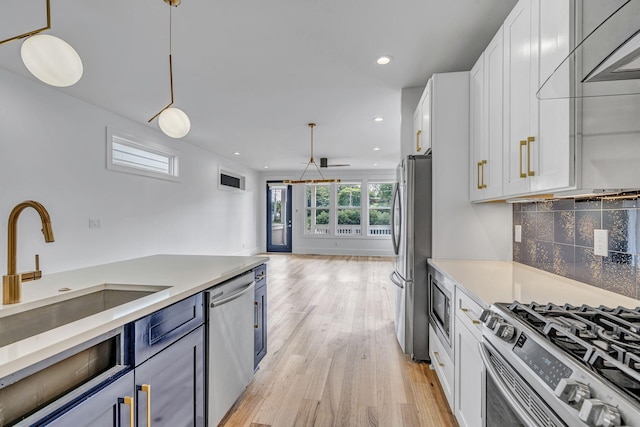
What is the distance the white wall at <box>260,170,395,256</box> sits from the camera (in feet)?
29.2

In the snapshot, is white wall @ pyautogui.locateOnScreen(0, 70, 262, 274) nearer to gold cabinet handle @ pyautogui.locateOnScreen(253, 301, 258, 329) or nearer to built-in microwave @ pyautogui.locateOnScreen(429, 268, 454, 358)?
gold cabinet handle @ pyautogui.locateOnScreen(253, 301, 258, 329)

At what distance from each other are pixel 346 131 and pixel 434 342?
11.9 ft

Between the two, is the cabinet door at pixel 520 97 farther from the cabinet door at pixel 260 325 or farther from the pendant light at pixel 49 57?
the pendant light at pixel 49 57

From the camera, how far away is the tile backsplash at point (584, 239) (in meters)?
1.34

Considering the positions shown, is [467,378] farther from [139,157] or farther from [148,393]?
[139,157]

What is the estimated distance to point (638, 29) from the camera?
808 mm

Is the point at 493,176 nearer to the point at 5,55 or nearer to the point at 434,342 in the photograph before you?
the point at 434,342

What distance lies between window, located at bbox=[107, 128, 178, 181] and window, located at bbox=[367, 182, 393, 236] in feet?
17.7

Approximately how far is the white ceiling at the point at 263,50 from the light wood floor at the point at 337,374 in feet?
8.53

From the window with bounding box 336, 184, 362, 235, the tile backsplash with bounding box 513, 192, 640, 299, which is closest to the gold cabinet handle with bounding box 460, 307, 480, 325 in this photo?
the tile backsplash with bounding box 513, 192, 640, 299

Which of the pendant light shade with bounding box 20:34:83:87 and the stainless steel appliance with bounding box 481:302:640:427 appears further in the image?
the pendant light shade with bounding box 20:34:83:87

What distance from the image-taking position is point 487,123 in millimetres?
2061

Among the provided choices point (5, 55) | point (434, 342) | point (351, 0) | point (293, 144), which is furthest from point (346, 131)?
point (5, 55)

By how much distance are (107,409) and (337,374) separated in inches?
69.1
